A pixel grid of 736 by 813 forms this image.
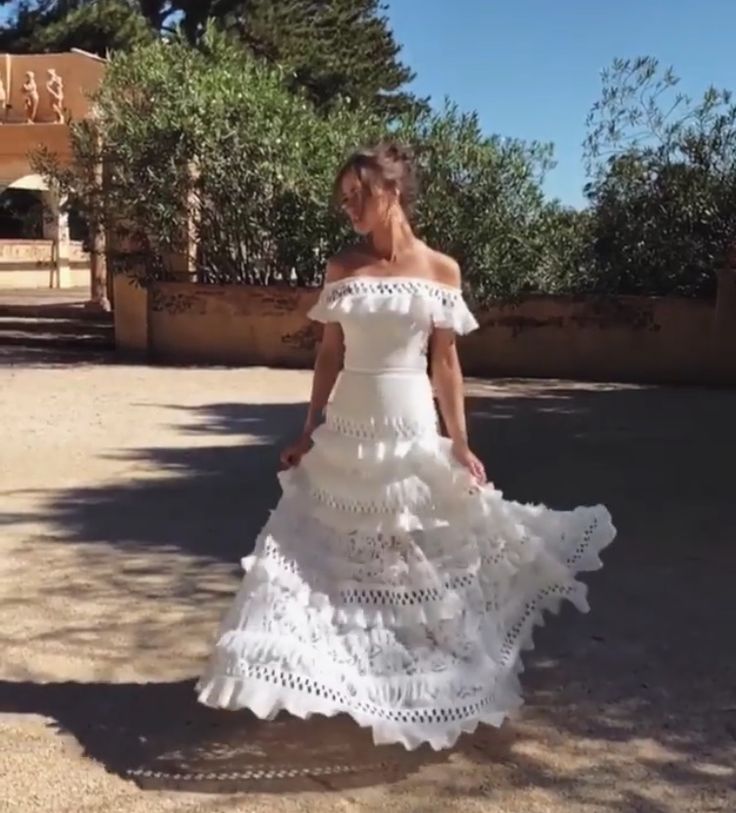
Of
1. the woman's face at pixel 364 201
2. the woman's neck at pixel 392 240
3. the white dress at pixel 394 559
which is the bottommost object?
the white dress at pixel 394 559

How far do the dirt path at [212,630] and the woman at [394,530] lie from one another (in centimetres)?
27

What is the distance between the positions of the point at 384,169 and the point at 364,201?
0.36 feet

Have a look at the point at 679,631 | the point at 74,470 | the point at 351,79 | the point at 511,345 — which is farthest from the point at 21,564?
the point at 351,79

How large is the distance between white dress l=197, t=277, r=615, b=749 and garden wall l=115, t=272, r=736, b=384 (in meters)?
10.3

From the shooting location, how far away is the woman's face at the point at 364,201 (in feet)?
11.5

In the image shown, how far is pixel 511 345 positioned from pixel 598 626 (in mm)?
9600

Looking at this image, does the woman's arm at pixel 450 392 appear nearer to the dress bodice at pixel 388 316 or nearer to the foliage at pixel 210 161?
the dress bodice at pixel 388 316

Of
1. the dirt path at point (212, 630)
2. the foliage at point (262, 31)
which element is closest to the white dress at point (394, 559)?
the dirt path at point (212, 630)

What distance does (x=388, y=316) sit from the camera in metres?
3.54

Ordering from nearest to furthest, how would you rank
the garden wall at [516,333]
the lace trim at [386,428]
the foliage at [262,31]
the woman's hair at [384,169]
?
the woman's hair at [384,169]
the lace trim at [386,428]
the garden wall at [516,333]
the foliage at [262,31]

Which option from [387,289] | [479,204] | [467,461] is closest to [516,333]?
[479,204]

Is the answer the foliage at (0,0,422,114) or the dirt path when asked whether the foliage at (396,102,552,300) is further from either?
the foliage at (0,0,422,114)

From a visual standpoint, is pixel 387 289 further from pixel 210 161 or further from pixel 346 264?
pixel 210 161

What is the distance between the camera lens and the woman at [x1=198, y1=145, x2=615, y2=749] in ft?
11.2
